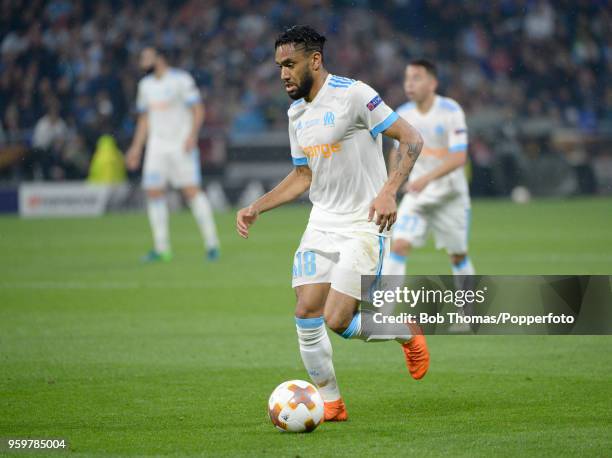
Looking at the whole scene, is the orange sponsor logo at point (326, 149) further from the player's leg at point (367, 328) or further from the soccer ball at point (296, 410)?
the soccer ball at point (296, 410)

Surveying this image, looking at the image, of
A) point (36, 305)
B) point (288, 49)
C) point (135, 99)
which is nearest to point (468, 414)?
point (288, 49)

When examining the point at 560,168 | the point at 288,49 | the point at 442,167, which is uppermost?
the point at 288,49

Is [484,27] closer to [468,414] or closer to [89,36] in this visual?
[89,36]

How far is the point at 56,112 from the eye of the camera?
80.7 feet

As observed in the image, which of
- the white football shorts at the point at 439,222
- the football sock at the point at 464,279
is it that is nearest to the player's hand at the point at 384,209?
the football sock at the point at 464,279

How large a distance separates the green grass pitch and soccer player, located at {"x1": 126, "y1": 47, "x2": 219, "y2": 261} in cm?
91

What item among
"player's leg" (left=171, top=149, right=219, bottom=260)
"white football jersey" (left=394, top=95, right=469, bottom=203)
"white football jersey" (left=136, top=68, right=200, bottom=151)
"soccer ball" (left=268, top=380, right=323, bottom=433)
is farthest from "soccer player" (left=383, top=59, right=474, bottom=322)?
"white football jersey" (left=136, top=68, right=200, bottom=151)

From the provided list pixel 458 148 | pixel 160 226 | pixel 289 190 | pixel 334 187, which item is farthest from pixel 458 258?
pixel 160 226

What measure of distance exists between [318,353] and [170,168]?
30.8 feet

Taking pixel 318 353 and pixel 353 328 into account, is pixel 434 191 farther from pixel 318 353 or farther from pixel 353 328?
pixel 318 353

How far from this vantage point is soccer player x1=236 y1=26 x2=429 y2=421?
19.3 feet

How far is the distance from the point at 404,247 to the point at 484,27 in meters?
19.2

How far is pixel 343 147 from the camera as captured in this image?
6.06 metres

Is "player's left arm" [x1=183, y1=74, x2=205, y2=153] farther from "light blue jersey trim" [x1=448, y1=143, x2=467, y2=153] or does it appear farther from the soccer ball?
the soccer ball
